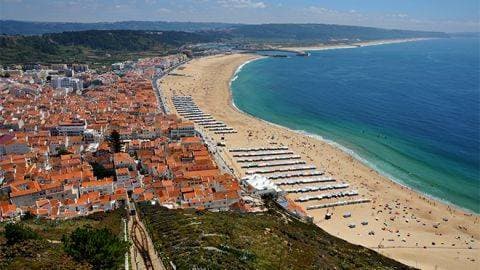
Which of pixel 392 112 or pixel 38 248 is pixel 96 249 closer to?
pixel 38 248

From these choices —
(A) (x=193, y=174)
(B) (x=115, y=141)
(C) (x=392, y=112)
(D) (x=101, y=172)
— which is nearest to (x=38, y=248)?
(D) (x=101, y=172)

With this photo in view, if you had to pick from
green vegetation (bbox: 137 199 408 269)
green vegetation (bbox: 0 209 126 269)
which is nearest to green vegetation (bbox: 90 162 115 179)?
green vegetation (bbox: 137 199 408 269)

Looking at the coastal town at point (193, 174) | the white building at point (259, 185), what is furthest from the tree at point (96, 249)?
the white building at point (259, 185)

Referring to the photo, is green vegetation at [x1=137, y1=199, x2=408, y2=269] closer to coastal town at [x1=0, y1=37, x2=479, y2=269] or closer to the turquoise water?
coastal town at [x1=0, y1=37, x2=479, y2=269]

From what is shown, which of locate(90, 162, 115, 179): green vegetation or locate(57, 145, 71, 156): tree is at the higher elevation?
locate(57, 145, 71, 156): tree

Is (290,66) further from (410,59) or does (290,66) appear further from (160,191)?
(160,191)

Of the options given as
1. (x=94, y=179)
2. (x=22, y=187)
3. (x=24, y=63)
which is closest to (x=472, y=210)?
(x=94, y=179)
